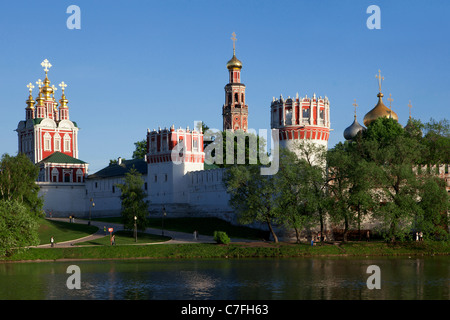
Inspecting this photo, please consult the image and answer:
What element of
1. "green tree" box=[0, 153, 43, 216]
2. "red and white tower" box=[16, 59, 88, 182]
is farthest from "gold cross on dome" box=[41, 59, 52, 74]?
"green tree" box=[0, 153, 43, 216]

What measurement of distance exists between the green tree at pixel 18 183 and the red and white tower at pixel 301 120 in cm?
2640

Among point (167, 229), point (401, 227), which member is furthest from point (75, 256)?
point (401, 227)

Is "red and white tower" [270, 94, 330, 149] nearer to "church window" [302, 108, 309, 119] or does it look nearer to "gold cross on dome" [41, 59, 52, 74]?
"church window" [302, 108, 309, 119]

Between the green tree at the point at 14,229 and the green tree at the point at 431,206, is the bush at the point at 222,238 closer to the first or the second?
the green tree at the point at 14,229

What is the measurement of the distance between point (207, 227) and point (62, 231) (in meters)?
15.4

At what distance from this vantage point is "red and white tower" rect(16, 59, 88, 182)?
10588 cm

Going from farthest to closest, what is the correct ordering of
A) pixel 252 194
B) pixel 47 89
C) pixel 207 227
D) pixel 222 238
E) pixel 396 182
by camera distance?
pixel 47 89, pixel 207 227, pixel 252 194, pixel 222 238, pixel 396 182

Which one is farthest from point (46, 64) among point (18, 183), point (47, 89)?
point (18, 183)

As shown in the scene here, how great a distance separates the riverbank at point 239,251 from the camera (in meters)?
57.9

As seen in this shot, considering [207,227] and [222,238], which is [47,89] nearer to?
[207,227]

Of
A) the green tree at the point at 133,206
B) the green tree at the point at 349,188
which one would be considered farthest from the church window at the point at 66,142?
the green tree at the point at 349,188

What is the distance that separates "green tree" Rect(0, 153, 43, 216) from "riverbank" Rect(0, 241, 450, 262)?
16.1m

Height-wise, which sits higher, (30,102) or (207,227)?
(30,102)

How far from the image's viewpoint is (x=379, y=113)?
90062mm
